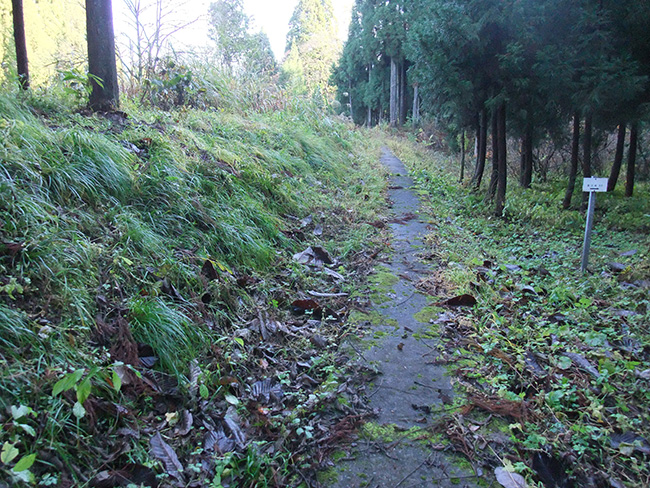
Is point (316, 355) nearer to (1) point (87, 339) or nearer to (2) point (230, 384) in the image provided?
(2) point (230, 384)

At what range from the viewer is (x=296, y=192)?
5.80 meters

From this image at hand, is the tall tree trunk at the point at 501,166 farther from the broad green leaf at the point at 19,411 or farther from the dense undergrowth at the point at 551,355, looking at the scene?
the broad green leaf at the point at 19,411

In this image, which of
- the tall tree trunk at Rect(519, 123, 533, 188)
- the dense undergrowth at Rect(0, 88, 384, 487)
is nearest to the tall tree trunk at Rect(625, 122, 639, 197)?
the tall tree trunk at Rect(519, 123, 533, 188)

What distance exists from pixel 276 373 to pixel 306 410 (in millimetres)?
382

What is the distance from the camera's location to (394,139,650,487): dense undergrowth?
73.0 inches

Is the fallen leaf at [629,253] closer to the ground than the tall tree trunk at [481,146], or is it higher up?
closer to the ground

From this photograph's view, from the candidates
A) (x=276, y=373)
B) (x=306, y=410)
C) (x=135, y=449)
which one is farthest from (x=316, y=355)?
(x=135, y=449)

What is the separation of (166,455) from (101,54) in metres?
5.13

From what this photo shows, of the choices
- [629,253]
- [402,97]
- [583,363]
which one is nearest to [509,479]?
[583,363]

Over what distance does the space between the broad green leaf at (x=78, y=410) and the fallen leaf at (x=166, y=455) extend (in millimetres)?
334

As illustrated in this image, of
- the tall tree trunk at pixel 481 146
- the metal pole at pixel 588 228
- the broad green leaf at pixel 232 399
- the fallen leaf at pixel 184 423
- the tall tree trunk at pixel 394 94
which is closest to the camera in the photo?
the fallen leaf at pixel 184 423

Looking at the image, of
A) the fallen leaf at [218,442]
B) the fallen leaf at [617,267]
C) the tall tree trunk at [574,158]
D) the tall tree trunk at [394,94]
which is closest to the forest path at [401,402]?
the fallen leaf at [218,442]

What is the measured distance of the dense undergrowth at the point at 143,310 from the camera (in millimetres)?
1664

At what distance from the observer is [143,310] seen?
7.66 ft
